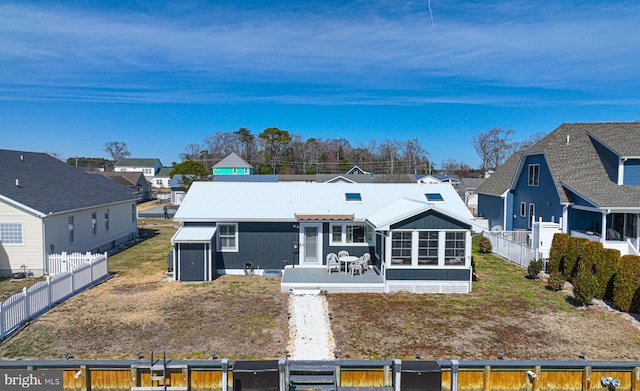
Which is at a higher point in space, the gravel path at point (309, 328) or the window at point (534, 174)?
the window at point (534, 174)

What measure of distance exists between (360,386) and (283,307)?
507cm

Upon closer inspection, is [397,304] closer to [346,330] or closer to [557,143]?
[346,330]

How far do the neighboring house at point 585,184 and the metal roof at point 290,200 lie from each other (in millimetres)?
6552

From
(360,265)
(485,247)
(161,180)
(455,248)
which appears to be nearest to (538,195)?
(485,247)

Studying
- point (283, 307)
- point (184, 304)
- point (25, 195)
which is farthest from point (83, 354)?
point (25, 195)

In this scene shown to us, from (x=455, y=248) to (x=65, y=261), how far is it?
14886 mm

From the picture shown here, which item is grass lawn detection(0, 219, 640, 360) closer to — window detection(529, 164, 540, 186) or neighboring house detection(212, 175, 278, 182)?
window detection(529, 164, 540, 186)

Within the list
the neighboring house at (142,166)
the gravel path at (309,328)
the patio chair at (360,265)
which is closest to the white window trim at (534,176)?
the patio chair at (360,265)

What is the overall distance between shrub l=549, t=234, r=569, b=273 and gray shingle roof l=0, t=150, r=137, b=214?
21.0 meters

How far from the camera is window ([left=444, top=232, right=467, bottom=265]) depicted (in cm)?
1426

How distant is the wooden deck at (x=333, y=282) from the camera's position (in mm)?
14032

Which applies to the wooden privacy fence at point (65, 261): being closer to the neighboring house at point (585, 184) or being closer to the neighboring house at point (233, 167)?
the neighboring house at point (585, 184)

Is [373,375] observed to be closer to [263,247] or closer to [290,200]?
[263,247]

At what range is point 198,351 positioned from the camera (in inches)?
363
